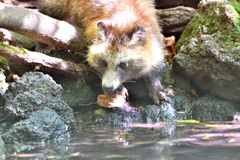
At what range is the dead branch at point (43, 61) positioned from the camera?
16.4ft

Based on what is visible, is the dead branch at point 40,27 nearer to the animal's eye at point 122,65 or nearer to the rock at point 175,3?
the animal's eye at point 122,65

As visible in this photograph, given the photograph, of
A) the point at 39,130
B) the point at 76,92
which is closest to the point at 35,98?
the point at 39,130

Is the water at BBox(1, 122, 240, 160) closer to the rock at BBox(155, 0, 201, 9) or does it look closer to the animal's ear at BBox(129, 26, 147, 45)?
the animal's ear at BBox(129, 26, 147, 45)

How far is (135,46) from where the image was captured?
5000 millimetres

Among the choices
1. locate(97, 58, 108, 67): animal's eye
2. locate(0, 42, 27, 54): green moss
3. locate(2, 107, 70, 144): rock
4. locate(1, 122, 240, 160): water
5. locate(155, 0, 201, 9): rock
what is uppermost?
locate(155, 0, 201, 9): rock

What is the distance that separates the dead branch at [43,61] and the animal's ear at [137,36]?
4.42 feet

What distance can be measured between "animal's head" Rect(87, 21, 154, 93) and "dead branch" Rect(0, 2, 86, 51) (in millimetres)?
819

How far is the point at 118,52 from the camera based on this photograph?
489 centimetres

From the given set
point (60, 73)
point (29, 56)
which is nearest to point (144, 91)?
point (60, 73)

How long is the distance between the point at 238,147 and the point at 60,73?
3825 mm

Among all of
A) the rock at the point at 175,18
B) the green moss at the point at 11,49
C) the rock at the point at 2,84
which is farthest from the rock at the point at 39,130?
the rock at the point at 175,18

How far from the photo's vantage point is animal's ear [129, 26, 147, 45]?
481cm

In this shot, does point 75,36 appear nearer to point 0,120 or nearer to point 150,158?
point 0,120

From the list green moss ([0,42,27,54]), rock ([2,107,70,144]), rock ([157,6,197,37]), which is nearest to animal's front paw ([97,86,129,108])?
rock ([2,107,70,144])
